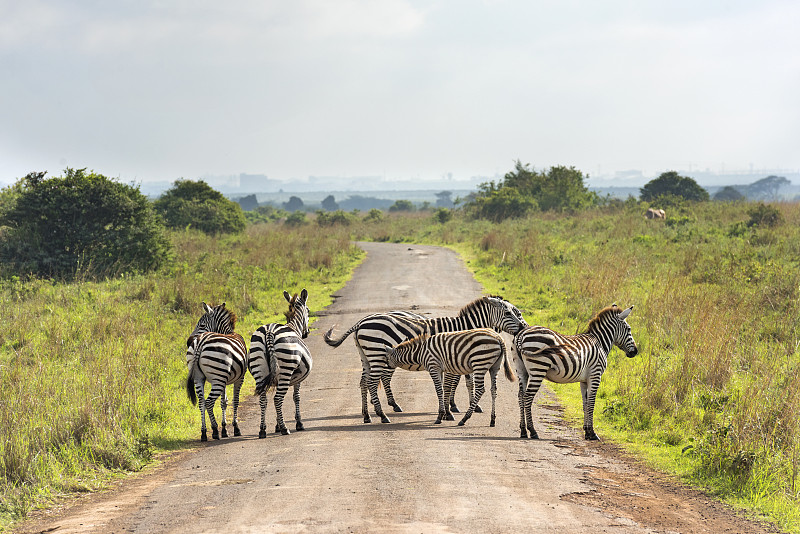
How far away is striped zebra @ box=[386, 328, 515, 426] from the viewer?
10.7 metres

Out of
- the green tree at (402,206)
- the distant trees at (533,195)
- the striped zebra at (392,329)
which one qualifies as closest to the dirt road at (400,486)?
the striped zebra at (392,329)

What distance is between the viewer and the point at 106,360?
38.8 ft

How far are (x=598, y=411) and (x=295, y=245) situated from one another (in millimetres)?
27817

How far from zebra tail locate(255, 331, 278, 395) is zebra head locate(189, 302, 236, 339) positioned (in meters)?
1.96

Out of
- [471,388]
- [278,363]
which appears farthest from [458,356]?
[278,363]

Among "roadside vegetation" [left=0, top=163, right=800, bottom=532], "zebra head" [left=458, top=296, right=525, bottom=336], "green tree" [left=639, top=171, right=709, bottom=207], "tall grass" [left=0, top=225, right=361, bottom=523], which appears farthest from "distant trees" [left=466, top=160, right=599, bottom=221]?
"zebra head" [left=458, top=296, right=525, bottom=336]

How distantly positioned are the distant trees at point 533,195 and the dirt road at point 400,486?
161 ft

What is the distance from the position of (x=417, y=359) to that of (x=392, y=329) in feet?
2.62

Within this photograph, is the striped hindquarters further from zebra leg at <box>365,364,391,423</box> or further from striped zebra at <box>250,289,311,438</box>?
zebra leg at <box>365,364,391,423</box>

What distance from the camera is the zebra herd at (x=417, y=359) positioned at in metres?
10.3

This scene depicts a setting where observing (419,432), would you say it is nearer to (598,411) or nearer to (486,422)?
(486,422)

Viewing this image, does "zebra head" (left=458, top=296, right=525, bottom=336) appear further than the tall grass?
Yes

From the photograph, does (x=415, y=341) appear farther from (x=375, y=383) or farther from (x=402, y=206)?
(x=402, y=206)

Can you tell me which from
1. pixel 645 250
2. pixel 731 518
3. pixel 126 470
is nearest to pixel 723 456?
pixel 731 518
